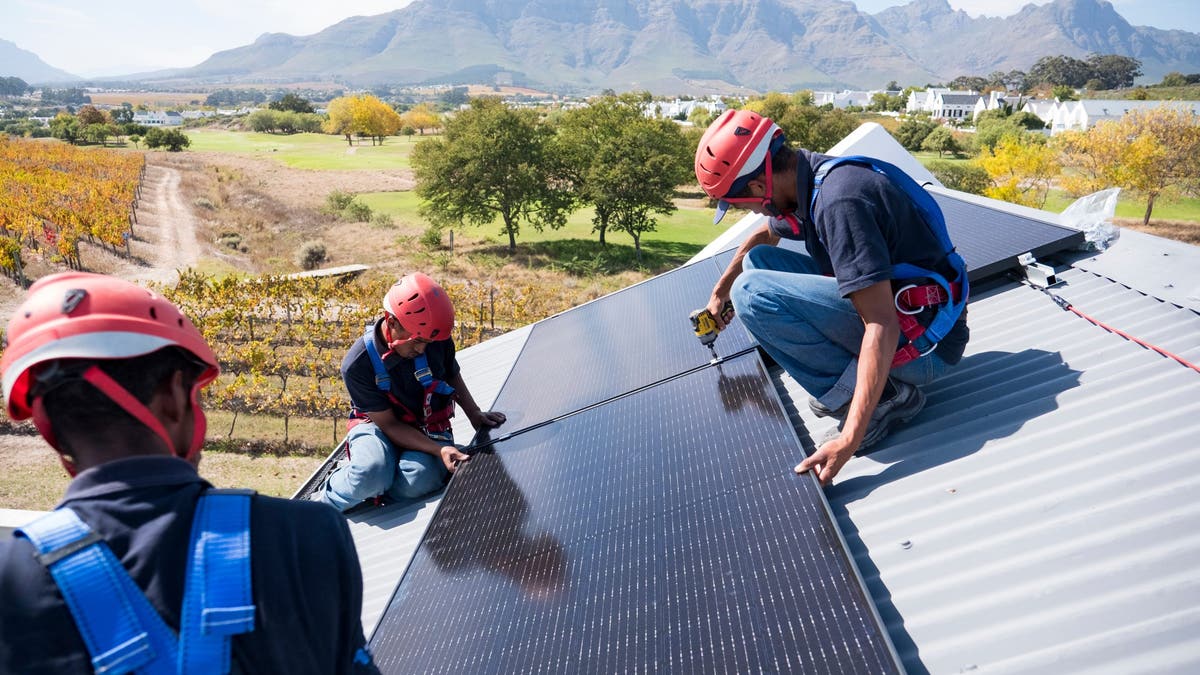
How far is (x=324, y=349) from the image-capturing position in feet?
71.8

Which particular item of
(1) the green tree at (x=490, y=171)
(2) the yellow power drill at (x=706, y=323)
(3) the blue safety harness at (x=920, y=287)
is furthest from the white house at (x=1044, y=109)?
(3) the blue safety harness at (x=920, y=287)

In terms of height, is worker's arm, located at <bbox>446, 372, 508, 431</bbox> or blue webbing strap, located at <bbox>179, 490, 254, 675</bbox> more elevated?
blue webbing strap, located at <bbox>179, 490, 254, 675</bbox>

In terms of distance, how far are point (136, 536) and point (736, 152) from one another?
3497 mm

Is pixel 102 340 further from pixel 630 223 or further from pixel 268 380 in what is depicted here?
pixel 630 223

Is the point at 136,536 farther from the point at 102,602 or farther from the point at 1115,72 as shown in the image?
the point at 1115,72

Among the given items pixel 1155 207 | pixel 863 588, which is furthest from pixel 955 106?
pixel 863 588

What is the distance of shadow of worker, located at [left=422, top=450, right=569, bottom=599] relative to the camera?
351 cm

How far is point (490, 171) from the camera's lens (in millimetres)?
45875

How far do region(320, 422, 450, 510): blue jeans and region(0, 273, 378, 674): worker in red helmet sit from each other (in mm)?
3782

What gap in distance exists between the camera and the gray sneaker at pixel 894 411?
4.11 m

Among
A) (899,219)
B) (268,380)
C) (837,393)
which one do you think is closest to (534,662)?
(837,393)

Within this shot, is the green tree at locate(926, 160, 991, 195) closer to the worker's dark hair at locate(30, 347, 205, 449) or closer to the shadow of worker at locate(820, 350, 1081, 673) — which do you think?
the shadow of worker at locate(820, 350, 1081, 673)

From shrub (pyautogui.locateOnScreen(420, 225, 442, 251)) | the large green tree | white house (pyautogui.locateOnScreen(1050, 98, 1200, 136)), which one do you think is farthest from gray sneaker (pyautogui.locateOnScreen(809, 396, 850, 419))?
white house (pyautogui.locateOnScreen(1050, 98, 1200, 136))

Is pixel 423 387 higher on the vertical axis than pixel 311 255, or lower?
higher
